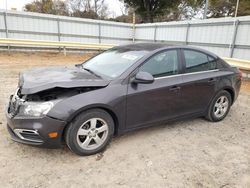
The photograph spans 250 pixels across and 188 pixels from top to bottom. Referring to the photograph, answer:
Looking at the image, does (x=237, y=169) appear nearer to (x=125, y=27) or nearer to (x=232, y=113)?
(x=232, y=113)

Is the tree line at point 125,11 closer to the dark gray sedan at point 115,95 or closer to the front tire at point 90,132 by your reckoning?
the dark gray sedan at point 115,95

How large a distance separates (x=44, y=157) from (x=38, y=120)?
63 centimetres

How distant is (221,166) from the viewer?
9.52ft

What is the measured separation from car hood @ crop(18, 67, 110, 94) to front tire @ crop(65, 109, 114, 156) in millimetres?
402

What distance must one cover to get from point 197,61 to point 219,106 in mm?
1098

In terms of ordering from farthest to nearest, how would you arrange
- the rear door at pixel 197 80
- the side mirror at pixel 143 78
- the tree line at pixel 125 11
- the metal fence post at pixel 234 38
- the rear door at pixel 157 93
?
the tree line at pixel 125 11
the metal fence post at pixel 234 38
the rear door at pixel 197 80
the rear door at pixel 157 93
the side mirror at pixel 143 78

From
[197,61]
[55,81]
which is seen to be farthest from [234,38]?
[55,81]

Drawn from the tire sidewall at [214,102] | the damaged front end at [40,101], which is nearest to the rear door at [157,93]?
the damaged front end at [40,101]

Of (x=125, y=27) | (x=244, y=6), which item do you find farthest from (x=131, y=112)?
(x=244, y=6)

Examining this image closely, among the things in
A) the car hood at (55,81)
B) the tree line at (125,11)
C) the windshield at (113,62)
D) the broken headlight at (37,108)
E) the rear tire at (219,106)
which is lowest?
the rear tire at (219,106)

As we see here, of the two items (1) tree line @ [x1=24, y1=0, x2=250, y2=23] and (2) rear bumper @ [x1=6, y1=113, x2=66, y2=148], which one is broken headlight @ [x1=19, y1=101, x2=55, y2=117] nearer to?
(2) rear bumper @ [x1=6, y1=113, x2=66, y2=148]

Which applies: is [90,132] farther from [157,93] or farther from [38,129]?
[157,93]

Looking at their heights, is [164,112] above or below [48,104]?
below

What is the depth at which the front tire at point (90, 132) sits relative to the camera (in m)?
2.79
